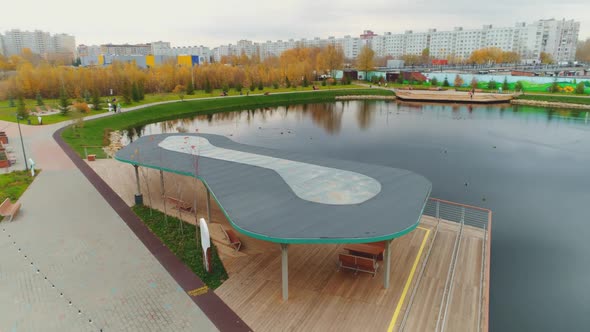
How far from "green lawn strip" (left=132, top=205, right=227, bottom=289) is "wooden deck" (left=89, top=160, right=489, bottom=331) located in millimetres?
352

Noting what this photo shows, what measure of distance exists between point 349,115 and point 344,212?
44155mm

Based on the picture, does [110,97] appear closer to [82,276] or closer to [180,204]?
[180,204]

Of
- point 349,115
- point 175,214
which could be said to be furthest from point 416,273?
point 349,115

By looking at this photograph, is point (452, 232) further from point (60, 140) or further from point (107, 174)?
point (60, 140)

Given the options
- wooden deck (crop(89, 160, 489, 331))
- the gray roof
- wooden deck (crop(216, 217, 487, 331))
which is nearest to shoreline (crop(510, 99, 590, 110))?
wooden deck (crop(89, 160, 489, 331))

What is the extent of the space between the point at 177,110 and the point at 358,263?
48.5m

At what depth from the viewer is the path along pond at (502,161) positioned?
13.4 meters

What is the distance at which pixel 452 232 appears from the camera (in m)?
15.1

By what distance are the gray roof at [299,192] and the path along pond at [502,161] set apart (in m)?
4.84

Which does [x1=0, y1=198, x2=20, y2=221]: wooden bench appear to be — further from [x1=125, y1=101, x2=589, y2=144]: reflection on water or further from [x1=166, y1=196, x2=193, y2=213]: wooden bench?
[x1=125, y1=101, x2=589, y2=144]: reflection on water

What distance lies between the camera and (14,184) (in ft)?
68.5

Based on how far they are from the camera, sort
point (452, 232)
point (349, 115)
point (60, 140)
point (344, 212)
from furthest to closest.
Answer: point (349, 115), point (60, 140), point (452, 232), point (344, 212)

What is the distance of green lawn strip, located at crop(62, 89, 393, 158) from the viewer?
34062 millimetres

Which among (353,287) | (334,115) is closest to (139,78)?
(334,115)
